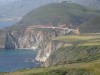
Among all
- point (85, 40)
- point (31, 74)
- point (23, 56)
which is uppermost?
point (31, 74)

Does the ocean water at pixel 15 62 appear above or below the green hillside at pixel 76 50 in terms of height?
below

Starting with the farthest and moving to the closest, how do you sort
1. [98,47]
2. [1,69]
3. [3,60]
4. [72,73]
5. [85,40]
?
[3,60] < [85,40] < [1,69] < [98,47] < [72,73]

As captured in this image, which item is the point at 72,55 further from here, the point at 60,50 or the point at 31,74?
the point at 31,74

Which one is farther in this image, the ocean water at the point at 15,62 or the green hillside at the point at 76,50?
the ocean water at the point at 15,62

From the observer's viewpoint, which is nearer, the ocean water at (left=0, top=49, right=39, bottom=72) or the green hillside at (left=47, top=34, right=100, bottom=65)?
the green hillside at (left=47, top=34, right=100, bottom=65)

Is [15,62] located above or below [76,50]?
below

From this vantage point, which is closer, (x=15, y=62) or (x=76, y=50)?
(x=76, y=50)

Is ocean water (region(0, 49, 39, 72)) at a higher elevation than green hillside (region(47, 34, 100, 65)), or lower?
lower

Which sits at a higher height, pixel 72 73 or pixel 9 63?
pixel 72 73

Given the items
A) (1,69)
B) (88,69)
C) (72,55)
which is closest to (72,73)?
A: (88,69)

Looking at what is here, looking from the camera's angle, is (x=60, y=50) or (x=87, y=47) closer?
(x=87, y=47)

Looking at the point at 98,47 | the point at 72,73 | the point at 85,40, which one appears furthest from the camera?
the point at 85,40
